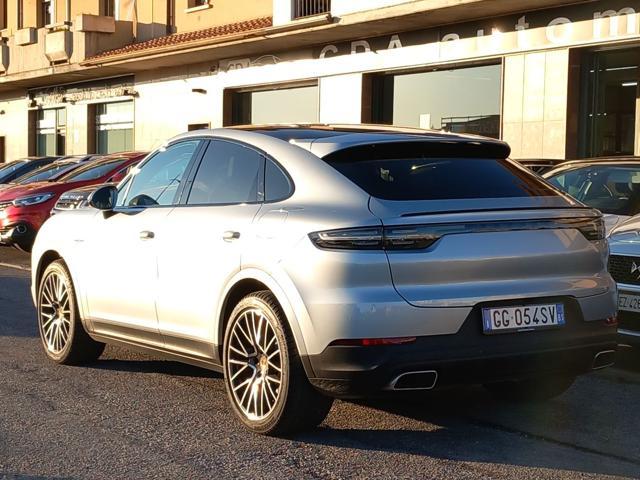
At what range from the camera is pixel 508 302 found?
16.0ft

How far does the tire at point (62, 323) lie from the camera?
6.99 meters

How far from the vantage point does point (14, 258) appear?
15.8 m

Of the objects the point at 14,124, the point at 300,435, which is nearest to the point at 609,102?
the point at 300,435

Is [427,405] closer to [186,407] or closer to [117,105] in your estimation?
[186,407]

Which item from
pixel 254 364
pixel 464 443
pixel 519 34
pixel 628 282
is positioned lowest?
pixel 464 443

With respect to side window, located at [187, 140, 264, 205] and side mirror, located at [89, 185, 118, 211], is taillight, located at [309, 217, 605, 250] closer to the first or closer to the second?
side window, located at [187, 140, 264, 205]

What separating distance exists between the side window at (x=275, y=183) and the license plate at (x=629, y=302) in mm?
2897

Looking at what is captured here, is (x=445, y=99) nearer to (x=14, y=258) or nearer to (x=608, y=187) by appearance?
(x=14, y=258)

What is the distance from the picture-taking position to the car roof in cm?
532

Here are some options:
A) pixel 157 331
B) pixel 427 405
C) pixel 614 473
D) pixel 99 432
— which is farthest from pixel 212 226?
pixel 614 473

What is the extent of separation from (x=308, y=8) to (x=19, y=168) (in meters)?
6.95

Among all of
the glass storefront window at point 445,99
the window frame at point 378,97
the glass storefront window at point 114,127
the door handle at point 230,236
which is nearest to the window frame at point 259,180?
the door handle at point 230,236

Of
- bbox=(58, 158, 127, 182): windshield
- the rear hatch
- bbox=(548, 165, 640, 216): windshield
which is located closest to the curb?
bbox=(58, 158, 127, 182): windshield

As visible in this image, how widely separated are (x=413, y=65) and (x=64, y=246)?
46.2ft
